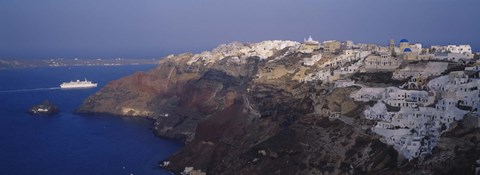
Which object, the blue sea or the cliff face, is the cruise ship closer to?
the blue sea

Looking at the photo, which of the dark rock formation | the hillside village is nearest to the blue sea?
the dark rock formation

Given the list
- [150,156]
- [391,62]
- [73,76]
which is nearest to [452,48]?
[391,62]

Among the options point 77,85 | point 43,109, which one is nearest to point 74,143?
point 43,109

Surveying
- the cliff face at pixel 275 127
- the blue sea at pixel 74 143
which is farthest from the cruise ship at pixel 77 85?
the cliff face at pixel 275 127

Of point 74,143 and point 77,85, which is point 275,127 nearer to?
point 74,143

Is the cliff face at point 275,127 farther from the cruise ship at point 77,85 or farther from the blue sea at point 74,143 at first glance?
the cruise ship at point 77,85

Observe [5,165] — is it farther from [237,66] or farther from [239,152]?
[237,66]
